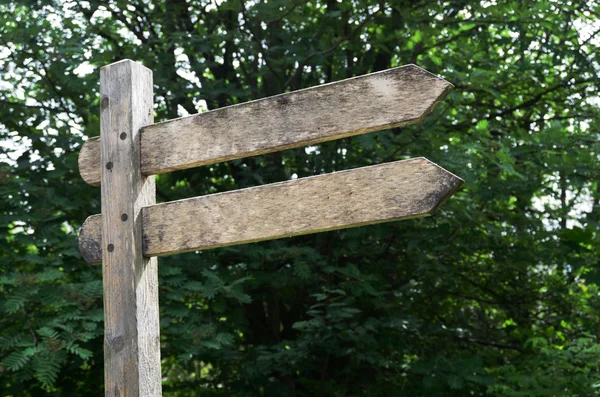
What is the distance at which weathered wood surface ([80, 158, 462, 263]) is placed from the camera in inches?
78.7

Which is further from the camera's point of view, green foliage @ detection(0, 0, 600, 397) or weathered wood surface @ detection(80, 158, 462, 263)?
green foliage @ detection(0, 0, 600, 397)

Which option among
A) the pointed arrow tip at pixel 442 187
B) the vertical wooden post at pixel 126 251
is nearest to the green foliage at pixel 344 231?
the vertical wooden post at pixel 126 251

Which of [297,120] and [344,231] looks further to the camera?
[344,231]

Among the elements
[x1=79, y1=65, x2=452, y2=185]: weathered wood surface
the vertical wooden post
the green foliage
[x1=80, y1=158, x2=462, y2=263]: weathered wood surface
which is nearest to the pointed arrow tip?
[x1=80, y1=158, x2=462, y2=263]: weathered wood surface

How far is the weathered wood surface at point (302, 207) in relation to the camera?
6.56 ft

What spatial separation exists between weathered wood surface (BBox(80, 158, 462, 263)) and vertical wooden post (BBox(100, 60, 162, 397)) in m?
0.07

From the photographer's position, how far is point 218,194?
2285mm

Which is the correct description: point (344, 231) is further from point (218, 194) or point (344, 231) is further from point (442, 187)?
point (442, 187)

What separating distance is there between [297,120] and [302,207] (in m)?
0.24

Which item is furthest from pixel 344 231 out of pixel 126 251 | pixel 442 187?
pixel 442 187

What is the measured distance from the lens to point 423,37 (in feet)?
16.9

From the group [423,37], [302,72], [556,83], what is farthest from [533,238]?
[302,72]

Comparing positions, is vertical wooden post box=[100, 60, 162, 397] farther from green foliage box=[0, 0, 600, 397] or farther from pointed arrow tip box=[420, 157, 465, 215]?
green foliage box=[0, 0, 600, 397]

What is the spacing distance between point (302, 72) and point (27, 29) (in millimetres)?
1879
